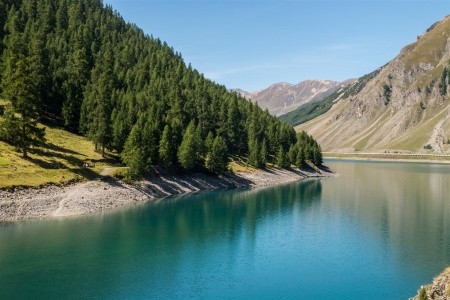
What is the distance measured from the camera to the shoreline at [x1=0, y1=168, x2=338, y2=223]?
76406 millimetres

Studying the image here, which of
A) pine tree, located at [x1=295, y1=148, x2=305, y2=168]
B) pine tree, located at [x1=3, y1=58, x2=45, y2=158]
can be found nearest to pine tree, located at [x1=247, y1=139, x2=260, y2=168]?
pine tree, located at [x1=295, y1=148, x2=305, y2=168]

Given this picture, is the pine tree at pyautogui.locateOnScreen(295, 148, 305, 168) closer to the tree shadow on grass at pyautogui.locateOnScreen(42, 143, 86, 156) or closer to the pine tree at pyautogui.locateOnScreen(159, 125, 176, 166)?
the pine tree at pyautogui.locateOnScreen(159, 125, 176, 166)

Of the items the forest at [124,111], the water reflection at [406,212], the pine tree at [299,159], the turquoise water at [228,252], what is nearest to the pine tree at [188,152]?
the forest at [124,111]

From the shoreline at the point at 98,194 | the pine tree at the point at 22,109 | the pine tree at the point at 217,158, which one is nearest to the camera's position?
the shoreline at the point at 98,194

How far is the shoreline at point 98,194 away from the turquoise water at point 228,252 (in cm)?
418

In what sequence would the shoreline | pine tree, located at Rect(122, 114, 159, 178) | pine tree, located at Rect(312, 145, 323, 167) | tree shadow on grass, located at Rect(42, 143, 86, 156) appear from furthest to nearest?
pine tree, located at Rect(312, 145, 323, 167) < tree shadow on grass, located at Rect(42, 143, 86, 156) < pine tree, located at Rect(122, 114, 159, 178) < the shoreline

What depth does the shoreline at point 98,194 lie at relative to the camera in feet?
251

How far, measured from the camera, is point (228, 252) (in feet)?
209

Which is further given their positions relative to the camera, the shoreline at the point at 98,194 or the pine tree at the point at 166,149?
the pine tree at the point at 166,149

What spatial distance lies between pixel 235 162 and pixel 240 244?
84.3 metres

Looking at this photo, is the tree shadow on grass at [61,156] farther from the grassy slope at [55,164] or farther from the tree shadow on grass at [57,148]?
the tree shadow on grass at [57,148]

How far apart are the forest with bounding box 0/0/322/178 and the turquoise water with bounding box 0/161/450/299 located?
86.4 ft

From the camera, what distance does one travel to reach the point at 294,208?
103938 mm

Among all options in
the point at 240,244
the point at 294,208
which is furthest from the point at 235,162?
the point at 240,244
